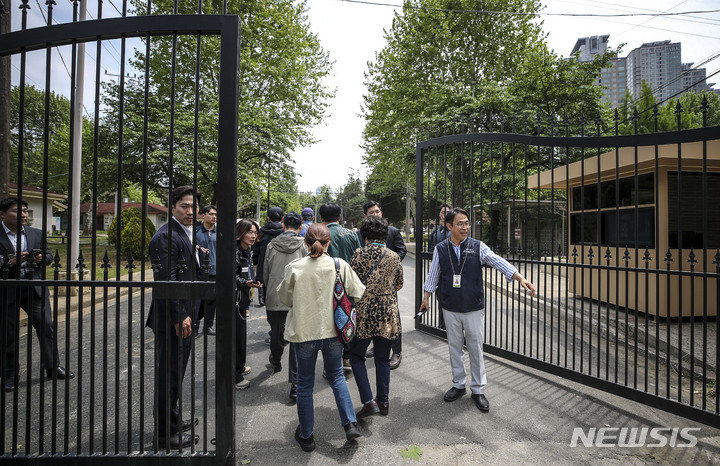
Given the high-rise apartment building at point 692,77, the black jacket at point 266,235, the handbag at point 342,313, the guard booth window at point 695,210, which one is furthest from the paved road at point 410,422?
the high-rise apartment building at point 692,77

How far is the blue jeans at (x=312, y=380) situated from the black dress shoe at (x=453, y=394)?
1220mm

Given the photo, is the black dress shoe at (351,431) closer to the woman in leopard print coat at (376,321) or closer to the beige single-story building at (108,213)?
the woman in leopard print coat at (376,321)

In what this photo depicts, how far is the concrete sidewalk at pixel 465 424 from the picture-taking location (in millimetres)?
2979

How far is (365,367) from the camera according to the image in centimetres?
361

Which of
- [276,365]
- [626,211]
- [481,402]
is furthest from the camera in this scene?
[626,211]

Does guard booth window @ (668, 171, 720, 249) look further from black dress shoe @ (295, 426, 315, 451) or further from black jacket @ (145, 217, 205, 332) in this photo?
black jacket @ (145, 217, 205, 332)

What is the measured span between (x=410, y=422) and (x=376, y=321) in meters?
0.96

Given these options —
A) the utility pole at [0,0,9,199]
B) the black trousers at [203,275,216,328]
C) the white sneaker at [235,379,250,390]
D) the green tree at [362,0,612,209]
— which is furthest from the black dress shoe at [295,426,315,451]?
the green tree at [362,0,612,209]

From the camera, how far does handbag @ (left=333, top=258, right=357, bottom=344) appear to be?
318cm

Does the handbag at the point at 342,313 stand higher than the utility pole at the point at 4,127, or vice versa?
the utility pole at the point at 4,127

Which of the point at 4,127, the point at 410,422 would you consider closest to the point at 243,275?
the point at 410,422

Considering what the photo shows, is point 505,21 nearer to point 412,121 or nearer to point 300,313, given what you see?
point 412,121
